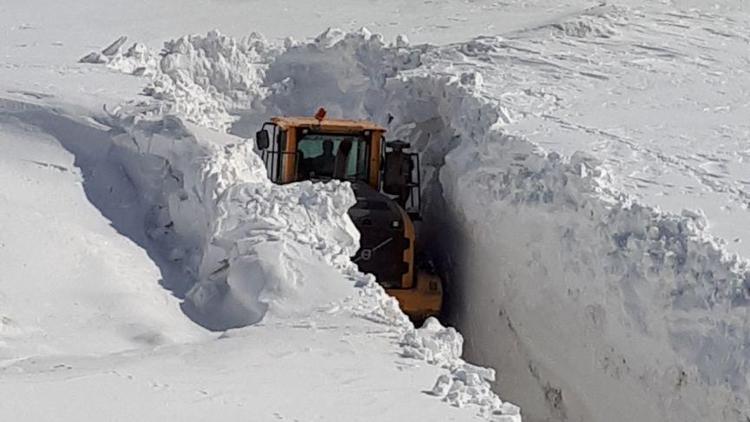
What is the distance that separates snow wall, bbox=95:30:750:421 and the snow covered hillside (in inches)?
0.8

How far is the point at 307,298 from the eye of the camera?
8.58 metres

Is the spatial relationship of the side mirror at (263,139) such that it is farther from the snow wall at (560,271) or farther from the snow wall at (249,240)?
the snow wall at (560,271)

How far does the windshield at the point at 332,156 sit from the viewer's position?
1211 cm

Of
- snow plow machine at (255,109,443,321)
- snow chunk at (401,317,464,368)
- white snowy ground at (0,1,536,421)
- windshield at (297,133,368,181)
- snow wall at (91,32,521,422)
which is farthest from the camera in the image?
windshield at (297,133,368,181)

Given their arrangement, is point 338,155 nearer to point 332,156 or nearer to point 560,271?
point 332,156

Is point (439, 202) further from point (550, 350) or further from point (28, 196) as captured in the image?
point (28, 196)

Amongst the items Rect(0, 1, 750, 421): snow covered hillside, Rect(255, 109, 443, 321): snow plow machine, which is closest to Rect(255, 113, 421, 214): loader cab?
Rect(255, 109, 443, 321): snow plow machine

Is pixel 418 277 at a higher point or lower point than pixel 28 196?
lower

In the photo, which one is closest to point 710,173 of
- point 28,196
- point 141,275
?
point 141,275

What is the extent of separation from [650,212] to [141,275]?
3.93 m

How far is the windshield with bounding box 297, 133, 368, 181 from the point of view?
1211 centimetres

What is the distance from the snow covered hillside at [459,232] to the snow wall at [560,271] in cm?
2

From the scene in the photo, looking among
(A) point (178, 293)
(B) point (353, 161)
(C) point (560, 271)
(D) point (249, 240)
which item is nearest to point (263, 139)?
(B) point (353, 161)

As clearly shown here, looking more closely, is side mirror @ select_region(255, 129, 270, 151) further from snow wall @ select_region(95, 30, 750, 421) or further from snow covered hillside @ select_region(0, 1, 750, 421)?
snow wall @ select_region(95, 30, 750, 421)
